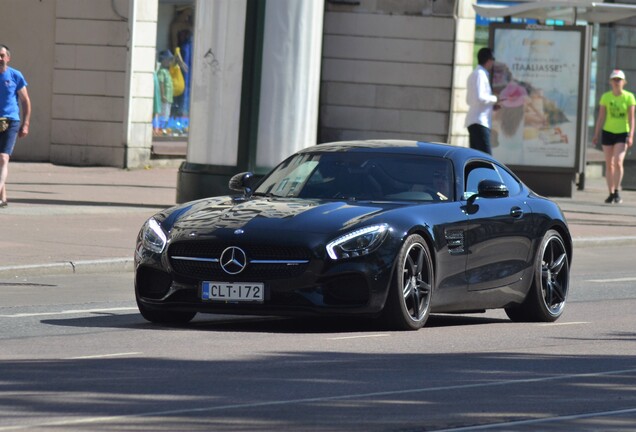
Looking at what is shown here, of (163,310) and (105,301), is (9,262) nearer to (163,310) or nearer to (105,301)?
(105,301)

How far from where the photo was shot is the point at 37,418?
7285 mm

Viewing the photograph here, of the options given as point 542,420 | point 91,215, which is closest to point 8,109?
point 91,215

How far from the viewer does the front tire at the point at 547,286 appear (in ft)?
40.9

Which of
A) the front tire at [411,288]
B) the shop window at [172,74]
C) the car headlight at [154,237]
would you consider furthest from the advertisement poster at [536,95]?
the car headlight at [154,237]

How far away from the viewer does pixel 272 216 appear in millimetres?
10992

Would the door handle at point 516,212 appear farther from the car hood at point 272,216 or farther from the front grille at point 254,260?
the front grille at point 254,260

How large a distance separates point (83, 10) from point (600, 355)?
A: 732 inches

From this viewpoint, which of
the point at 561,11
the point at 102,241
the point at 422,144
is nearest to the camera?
the point at 422,144

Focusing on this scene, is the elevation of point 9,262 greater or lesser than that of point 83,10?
lesser

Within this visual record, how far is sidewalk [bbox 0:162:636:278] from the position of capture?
15.5 meters

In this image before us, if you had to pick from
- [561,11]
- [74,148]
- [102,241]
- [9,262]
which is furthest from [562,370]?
[74,148]

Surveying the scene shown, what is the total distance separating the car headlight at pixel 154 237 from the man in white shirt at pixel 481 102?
1206 centimetres

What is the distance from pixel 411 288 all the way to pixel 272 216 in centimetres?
101

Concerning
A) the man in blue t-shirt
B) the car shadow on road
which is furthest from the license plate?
the man in blue t-shirt
